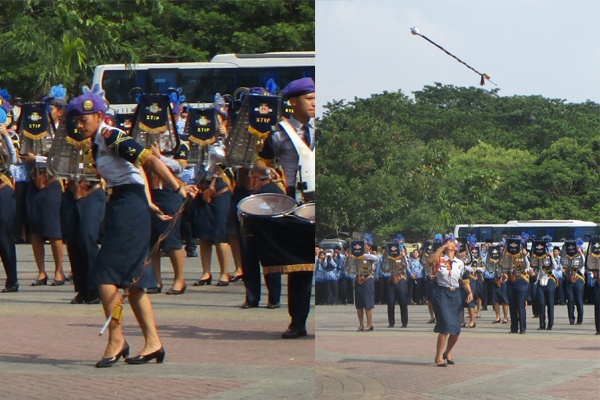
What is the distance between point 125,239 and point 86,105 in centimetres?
60

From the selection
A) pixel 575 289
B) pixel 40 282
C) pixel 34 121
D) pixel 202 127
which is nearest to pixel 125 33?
pixel 202 127

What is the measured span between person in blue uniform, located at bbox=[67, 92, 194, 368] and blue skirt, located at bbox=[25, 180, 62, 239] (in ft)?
5.46

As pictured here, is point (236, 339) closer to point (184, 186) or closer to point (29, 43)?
point (184, 186)

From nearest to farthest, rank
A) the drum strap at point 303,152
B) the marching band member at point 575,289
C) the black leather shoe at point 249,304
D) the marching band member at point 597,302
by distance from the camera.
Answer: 1. the drum strap at point 303,152
2. the black leather shoe at point 249,304
3. the marching band member at point 575,289
4. the marching band member at point 597,302

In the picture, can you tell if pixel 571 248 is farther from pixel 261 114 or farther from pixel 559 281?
pixel 261 114

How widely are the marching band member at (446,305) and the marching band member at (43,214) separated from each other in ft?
6.49

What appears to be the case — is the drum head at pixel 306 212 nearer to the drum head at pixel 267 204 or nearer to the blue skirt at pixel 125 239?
the drum head at pixel 267 204

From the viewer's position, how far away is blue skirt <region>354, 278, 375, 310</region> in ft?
18.5

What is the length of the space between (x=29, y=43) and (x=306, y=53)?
4.40 ft

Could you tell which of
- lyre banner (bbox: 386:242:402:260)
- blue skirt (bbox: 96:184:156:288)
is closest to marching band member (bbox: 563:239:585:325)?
lyre banner (bbox: 386:242:402:260)

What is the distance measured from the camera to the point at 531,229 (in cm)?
633

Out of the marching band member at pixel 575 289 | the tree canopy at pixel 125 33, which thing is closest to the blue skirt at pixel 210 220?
the tree canopy at pixel 125 33

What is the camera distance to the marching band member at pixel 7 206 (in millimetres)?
6265

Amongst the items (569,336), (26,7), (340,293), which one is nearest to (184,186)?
(340,293)
